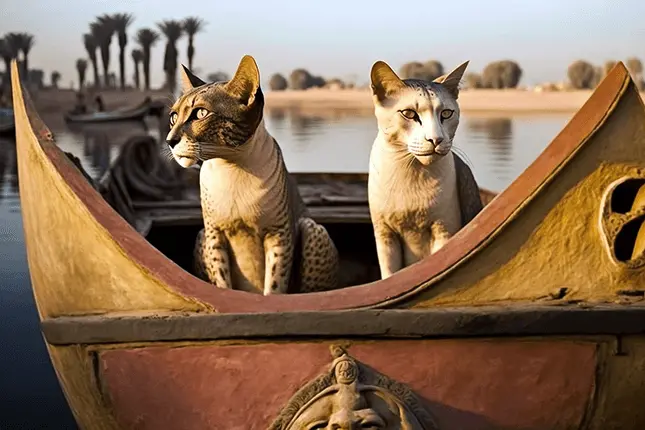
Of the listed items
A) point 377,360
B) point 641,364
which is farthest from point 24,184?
point 641,364

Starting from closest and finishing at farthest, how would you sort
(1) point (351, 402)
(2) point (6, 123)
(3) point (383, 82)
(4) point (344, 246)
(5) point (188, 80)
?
1. (1) point (351, 402)
2. (3) point (383, 82)
3. (5) point (188, 80)
4. (4) point (344, 246)
5. (2) point (6, 123)

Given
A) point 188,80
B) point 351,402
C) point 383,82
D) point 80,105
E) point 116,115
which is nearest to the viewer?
point 351,402

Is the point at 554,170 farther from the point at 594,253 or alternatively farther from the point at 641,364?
the point at 641,364

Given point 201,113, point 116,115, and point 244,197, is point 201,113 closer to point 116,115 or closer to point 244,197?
point 244,197

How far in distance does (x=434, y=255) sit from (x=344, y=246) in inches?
34.2

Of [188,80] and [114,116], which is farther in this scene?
[114,116]

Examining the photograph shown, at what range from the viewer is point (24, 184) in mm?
1572

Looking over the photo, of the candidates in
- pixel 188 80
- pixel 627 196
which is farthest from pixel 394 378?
pixel 188 80

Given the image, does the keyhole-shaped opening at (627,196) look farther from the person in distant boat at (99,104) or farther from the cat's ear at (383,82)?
the person in distant boat at (99,104)

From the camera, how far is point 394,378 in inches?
55.1

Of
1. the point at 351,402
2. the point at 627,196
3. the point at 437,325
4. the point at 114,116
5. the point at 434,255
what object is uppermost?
the point at 627,196

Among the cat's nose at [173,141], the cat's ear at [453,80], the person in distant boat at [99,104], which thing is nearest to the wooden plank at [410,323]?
the cat's nose at [173,141]

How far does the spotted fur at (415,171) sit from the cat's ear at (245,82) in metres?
0.20

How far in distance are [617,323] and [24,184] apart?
1.07 metres
